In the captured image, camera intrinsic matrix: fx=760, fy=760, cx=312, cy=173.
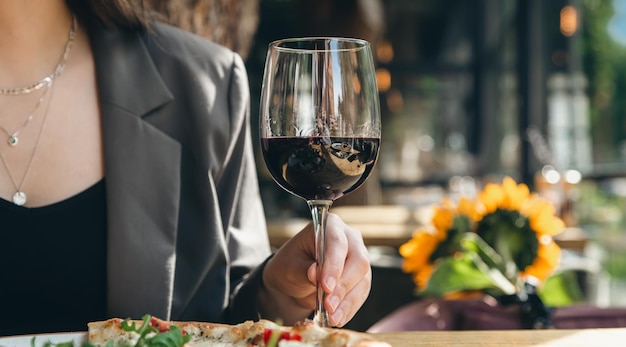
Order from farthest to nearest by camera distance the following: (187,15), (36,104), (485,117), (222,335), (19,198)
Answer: (485,117)
(187,15)
(36,104)
(19,198)
(222,335)

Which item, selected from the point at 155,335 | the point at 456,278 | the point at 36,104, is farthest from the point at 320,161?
the point at 36,104

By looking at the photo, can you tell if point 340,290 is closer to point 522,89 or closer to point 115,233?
point 115,233

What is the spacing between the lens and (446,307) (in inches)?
57.2

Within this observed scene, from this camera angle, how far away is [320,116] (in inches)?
33.6

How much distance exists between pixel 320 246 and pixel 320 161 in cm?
10

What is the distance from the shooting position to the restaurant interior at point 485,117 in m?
3.62

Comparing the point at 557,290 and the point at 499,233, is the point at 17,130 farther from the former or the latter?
the point at 557,290

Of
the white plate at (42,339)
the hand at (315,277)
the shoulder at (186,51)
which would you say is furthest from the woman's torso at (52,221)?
the white plate at (42,339)

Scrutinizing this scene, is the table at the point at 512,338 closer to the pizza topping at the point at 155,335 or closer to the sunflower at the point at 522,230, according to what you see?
the pizza topping at the point at 155,335

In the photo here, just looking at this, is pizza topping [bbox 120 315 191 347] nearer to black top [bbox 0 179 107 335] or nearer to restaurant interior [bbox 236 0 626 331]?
black top [bbox 0 179 107 335]

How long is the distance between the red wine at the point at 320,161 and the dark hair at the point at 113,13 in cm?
61

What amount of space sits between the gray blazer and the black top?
0.05m

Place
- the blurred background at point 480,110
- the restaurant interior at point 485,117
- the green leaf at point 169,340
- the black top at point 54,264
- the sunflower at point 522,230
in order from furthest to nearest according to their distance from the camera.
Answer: the restaurant interior at point 485,117, the blurred background at point 480,110, the sunflower at point 522,230, the black top at point 54,264, the green leaf at point 169,340

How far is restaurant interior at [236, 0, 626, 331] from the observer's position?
362 cm
